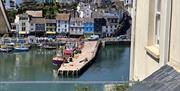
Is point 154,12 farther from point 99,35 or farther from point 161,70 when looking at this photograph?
point 99,35

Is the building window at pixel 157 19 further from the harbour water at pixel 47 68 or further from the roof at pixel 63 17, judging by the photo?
the roof at pixel 63 17

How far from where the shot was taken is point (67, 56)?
14.6 metres

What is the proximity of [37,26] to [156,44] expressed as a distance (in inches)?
752

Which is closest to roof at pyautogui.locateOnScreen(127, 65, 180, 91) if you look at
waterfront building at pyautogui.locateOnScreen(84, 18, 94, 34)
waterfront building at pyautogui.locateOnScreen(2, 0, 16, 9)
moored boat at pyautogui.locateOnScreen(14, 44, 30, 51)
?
moored boat at pyautogui.locateOnScreen(14, 44, 30, 51)

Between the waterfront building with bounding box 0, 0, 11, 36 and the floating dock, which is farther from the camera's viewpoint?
the waterfront building with bounding box 0, 0, 11, 36

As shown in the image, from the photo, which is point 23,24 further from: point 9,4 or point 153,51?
point 153,51

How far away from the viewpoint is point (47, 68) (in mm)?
12656

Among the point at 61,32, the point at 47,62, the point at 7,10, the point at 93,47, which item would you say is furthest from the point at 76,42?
the point at 7,10

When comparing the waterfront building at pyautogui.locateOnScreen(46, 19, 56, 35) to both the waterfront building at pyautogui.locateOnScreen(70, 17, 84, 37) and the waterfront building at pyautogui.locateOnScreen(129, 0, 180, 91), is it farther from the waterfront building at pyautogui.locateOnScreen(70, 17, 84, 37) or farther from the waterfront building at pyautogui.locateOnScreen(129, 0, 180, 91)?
the waterfront building at pyautogui.locateOnScreen(129, 0, 180, 91)

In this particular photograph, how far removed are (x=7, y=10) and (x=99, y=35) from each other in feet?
15.5

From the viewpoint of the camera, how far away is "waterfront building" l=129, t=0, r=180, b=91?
0.94 metres

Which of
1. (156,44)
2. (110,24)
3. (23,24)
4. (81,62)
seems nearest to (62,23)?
(23,24)

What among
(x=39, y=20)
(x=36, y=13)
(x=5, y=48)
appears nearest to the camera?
(x=5, y=48)

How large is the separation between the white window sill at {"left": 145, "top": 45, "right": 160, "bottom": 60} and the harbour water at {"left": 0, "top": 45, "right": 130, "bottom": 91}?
302 inches
